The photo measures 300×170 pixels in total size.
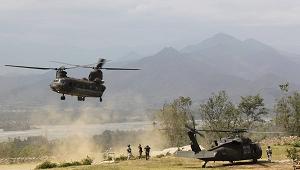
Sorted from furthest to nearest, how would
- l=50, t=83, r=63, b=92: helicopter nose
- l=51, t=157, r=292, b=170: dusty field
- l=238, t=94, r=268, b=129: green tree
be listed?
l=238, t=94, r=268, b=129: green tree < l=50, t=83, r=63, b=92: helicopter nose < l=51, t=157, r=292, b=170: dusty field

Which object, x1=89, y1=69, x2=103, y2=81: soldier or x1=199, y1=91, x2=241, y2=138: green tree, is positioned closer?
x1=89, y1=69, x2=103, y2=81: soldier

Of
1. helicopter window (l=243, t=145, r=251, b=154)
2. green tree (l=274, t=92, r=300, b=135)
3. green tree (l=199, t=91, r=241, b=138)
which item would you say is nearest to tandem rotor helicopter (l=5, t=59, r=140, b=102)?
helicopter window (l=243, t=145, r=251, b=154)

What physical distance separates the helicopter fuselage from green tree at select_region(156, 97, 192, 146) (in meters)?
50.8

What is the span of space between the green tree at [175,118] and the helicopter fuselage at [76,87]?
5079 cm

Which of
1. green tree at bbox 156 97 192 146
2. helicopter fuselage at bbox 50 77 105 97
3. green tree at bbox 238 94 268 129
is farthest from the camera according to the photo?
green tree at bbox 238 94 268 129

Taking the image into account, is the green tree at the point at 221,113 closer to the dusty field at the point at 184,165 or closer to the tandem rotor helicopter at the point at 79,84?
the tandem rotor helicopter at the point at 79,84

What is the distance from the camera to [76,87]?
53469mm

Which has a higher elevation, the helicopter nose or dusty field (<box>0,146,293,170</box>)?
the helicopter nose

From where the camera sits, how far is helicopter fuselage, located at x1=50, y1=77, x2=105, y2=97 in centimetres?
5216

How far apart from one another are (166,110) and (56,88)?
5706cm

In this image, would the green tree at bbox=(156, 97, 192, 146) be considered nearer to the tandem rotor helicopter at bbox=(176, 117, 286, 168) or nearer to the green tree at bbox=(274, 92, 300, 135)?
the green tree at bbox=(274, 92, 300, 135)

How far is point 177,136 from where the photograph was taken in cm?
10825

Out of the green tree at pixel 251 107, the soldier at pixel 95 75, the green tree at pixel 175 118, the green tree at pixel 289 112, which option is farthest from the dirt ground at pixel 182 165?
the green tree at pixel 251 107

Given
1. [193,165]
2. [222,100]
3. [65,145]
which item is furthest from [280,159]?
[65,145]
